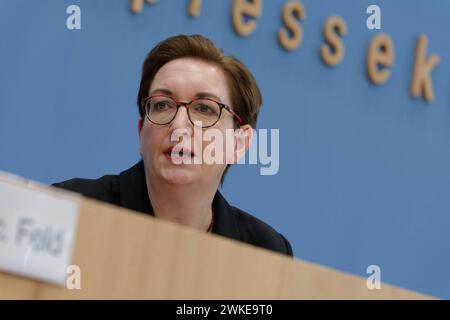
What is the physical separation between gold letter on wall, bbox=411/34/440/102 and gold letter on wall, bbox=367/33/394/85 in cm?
9

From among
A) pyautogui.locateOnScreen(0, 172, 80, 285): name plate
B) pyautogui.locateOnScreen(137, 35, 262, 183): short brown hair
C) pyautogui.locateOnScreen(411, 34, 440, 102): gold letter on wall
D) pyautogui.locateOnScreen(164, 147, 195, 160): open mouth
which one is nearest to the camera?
pyautogui.locateOnScreen(0, 172, 80, 285): name plate

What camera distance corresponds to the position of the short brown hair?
1464 millimetres

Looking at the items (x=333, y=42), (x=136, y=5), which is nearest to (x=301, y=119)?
(x=333, y=42)

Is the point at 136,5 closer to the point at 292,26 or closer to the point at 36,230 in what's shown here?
the point at 292,26

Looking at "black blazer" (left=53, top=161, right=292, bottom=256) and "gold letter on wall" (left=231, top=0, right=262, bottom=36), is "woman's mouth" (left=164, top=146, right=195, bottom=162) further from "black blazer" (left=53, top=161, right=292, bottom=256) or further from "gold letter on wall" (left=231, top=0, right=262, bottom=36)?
"gold letter on wall" (left=231, top=0, right=262, bottom=36)

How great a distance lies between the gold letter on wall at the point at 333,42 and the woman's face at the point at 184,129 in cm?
114

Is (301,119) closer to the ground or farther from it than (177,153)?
farther from it

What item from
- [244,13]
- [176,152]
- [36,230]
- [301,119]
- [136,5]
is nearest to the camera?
[36,230]

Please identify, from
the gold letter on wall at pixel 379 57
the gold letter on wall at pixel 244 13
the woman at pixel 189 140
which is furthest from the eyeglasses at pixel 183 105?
the gold letter on wall at pixel 379 57

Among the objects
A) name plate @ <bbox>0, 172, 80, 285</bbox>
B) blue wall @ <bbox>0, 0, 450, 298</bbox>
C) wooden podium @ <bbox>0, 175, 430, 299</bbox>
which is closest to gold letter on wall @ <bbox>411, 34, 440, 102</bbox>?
blue wall @ <bbox>0, 0, 450, 298</bbox>

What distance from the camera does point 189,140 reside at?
136 cm

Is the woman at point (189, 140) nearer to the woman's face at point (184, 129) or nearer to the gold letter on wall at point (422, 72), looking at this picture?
the woman's face at point (184, 129)

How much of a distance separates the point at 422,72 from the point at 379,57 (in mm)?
160

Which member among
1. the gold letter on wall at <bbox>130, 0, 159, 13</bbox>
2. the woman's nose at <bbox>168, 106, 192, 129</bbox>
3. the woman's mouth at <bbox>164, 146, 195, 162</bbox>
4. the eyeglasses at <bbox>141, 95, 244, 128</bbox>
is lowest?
the woman's mouth at <bbox>164, 146, 195, 162</bbox>
